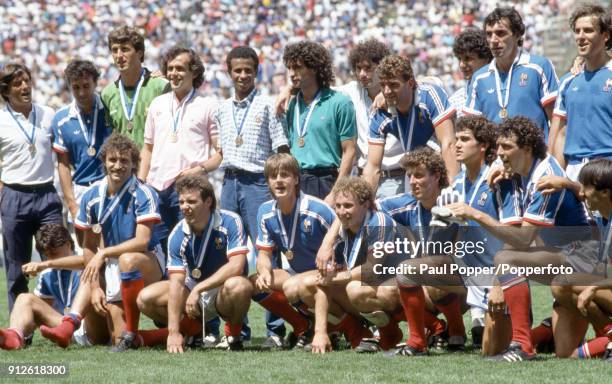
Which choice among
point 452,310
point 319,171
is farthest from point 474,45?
point 452,310

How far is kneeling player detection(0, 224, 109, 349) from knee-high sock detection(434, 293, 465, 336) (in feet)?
7.79

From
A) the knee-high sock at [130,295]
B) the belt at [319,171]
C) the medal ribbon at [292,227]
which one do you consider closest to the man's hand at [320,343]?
the medal ribbon at [292,227]

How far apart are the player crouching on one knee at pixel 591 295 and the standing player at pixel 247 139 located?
2.40 meters

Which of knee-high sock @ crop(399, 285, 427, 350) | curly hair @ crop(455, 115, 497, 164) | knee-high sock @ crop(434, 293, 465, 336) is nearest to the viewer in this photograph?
knee-high sock @ crop(399, 285, 427, 350)

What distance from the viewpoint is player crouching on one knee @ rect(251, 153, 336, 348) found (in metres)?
7.53

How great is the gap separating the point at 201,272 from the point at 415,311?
1567 millimetres

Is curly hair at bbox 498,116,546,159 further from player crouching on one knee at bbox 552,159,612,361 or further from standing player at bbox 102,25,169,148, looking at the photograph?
standing player at bbox 102,25,169,148

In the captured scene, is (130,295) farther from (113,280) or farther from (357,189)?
(357,189)

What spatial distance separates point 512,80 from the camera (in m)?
7.80

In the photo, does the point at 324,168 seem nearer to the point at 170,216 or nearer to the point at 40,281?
the point at 170,216

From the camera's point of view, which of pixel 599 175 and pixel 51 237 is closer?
pixel 599 175

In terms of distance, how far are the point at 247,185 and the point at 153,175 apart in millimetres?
710

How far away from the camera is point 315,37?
105 feet

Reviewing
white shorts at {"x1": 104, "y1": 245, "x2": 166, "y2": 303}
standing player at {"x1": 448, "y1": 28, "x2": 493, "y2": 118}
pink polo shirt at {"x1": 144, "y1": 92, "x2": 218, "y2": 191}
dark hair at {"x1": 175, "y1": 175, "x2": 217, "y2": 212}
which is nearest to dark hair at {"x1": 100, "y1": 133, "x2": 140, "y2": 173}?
dark hair at {"x1": 175, "y1": 175, "x2": 217, "y2": 212}
